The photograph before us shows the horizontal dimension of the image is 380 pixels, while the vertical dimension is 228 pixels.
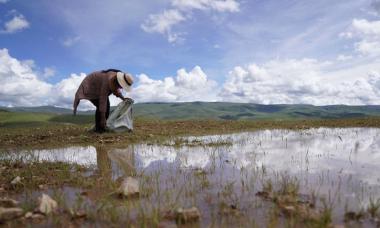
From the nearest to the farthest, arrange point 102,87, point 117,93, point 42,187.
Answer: point 42,187, point 102,87, point 117,93

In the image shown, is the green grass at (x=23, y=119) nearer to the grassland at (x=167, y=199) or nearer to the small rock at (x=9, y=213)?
the grassland at (x=167, y=199)

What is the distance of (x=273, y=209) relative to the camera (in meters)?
5.17

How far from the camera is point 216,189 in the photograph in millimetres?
6668

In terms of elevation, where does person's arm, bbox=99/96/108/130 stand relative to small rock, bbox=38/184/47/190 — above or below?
above

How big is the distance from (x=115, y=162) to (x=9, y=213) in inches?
199

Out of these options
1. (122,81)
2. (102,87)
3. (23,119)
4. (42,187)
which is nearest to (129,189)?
(42,187)

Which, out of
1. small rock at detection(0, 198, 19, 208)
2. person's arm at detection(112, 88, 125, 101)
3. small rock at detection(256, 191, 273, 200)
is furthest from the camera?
person's arm at detection(112, 88, 125, 101)

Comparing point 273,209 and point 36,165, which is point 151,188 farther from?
point 36,165

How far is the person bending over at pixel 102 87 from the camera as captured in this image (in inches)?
683

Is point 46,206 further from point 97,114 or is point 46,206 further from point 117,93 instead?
point 97,114

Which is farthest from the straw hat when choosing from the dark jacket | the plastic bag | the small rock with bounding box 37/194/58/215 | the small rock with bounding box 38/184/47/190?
the small rock with bounding box 37/194/58/215

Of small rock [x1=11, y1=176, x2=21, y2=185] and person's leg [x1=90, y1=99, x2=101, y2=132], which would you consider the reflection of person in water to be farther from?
person's leg [x1=90, y1=99, x2=101, y2=132]

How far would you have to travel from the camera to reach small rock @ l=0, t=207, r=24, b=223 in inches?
199

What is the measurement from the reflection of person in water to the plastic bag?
197 inches
